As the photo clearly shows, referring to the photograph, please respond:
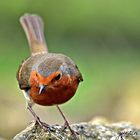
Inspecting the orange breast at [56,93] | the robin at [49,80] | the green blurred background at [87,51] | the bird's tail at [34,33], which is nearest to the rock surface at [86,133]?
the robin at [49,80]

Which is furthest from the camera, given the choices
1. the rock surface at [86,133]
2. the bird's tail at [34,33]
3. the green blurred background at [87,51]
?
the green blurred background at [87,51]

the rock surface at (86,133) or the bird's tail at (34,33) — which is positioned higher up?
the bird's tail at (34,33)

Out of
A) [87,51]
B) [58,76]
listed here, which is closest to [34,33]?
[58,76]

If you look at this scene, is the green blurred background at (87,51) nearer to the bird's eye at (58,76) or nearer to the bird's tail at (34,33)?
the bird's tail at (34,33)

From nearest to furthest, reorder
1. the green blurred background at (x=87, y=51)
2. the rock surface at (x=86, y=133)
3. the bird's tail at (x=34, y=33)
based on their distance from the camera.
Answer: the rock surface at (x=86, y=133)
the bird's tail at (x=34, y=33)
the green blurred background at (x=87, y=51)

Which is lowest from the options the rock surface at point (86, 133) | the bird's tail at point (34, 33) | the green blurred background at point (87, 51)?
the rock surface at point (86, 133)

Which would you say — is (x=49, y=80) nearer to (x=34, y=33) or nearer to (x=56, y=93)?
(x=56, y=93)

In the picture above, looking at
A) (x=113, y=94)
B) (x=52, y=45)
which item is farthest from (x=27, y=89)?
(x=52, y=45)

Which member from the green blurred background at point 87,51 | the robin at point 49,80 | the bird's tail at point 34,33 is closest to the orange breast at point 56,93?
the robin at point 49,80

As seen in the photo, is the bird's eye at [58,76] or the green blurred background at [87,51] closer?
the bird's eye at [58,76]
